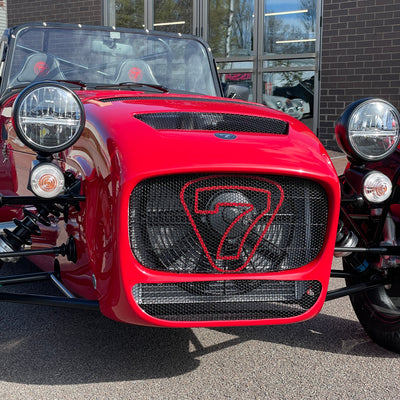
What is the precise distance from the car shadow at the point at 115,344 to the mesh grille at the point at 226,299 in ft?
1.50

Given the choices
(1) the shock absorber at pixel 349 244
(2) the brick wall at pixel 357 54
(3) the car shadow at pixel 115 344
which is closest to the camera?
(3) the car shadow at pixel 115 344

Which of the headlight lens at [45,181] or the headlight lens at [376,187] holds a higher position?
the headlight lens at [45,181]

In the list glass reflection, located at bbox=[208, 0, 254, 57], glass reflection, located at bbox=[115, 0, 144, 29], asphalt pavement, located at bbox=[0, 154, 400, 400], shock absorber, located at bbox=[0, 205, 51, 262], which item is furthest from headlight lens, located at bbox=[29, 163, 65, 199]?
glass reflection, located at bbox=[115, 0, 144, 29]

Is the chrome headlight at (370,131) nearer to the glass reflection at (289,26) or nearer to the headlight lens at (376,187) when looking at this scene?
the headlight lens at (376,187)

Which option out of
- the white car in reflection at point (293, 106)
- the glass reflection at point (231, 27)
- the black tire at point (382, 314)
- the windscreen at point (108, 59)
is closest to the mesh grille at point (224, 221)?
the black tire at point (382, 314)

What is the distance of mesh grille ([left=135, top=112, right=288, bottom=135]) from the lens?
2697mm

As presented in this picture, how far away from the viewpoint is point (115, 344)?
314cm

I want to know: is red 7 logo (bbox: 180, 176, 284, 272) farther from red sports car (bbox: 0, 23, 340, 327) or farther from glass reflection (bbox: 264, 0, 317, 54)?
glass reflection (bbox: 264, 0, 317, 54)

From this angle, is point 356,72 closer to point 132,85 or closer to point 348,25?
point 348,25

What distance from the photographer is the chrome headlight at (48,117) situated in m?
2.54

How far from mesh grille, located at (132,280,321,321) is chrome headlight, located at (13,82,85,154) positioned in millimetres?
693

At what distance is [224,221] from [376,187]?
2.64ft

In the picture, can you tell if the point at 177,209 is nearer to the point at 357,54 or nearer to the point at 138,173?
the point at 138,173

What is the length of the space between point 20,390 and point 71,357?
1.25ft
